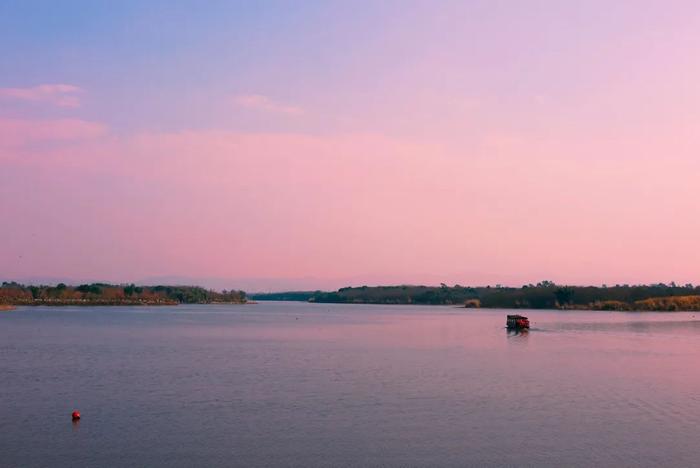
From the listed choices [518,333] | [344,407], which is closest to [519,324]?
[518,333]

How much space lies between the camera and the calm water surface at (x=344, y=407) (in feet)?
75.0

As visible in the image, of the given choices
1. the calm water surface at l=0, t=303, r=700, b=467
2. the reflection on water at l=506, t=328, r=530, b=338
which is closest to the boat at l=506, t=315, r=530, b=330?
the reflection on water at l=506, t=328, r=530, b=338

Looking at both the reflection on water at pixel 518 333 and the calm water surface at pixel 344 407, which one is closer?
the calm water surface at pixel 344 407

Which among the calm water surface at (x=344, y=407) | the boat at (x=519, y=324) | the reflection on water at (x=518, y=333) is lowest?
Answer: the calm water surface at (x=344, y=407)

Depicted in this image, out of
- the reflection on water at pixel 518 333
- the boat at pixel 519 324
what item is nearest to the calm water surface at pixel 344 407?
the reflection on water at pixel 518 333

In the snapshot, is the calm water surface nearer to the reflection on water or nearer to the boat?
the reflection on water

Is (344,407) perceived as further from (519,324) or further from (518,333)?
(519,324)

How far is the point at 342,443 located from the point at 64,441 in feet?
30.2

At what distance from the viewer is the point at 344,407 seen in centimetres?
3094

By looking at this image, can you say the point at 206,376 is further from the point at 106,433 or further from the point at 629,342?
the point at 629,342

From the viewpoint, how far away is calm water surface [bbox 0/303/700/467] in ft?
75.0

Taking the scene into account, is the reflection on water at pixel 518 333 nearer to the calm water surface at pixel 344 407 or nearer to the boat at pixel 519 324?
the boat at pixel 519 324

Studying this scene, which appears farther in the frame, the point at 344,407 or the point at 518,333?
the point at 518,333

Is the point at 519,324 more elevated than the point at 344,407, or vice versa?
the point at 519,324
